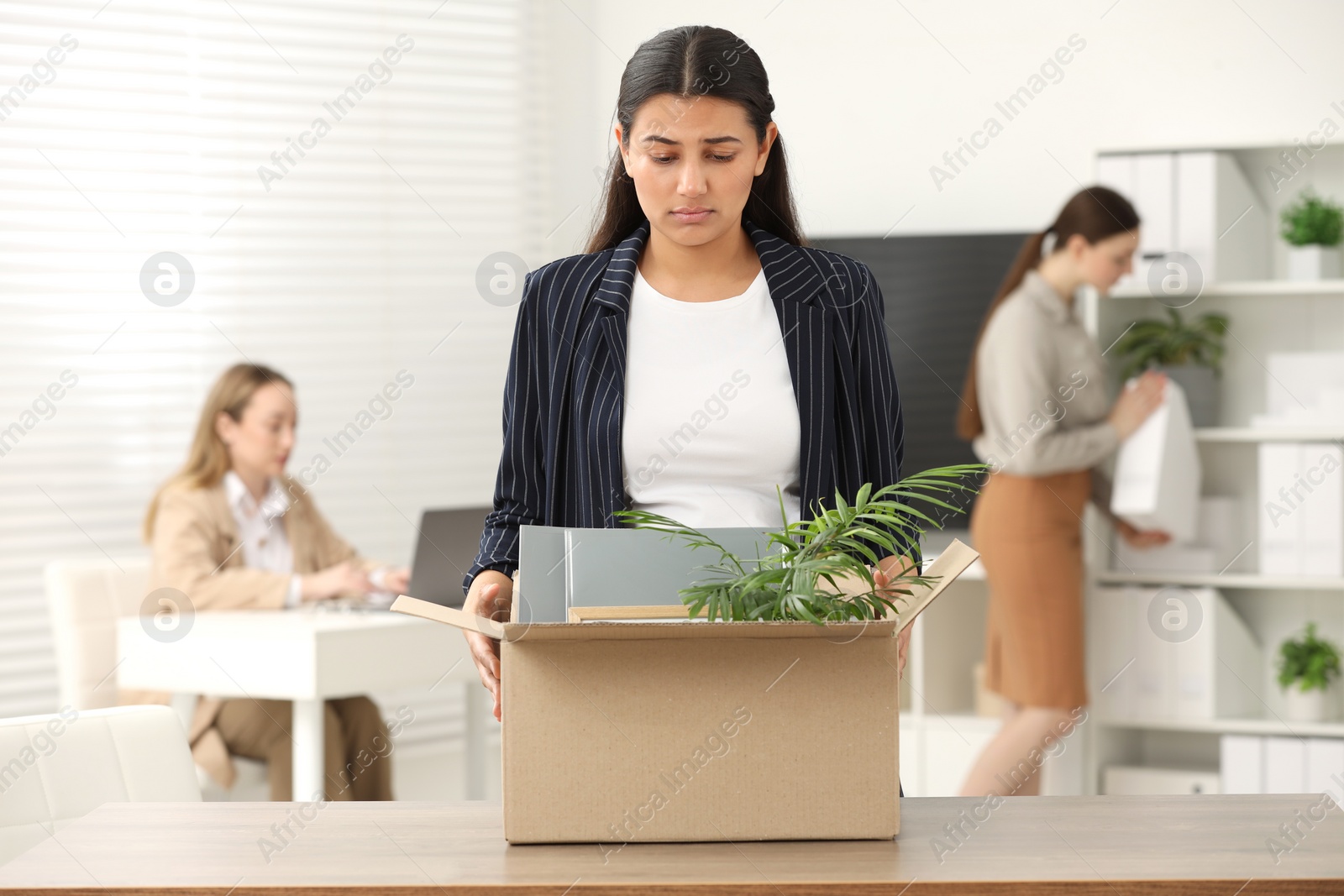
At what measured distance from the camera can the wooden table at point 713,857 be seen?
91 centimetres

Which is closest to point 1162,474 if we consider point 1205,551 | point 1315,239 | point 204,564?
point 1205,551

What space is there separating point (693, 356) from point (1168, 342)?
280 centimetres

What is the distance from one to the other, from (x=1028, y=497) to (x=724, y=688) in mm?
2648

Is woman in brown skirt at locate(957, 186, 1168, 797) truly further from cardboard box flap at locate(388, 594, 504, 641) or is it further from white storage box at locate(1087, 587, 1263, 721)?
cardboard box flap at locate(388, 594, 504, 641)

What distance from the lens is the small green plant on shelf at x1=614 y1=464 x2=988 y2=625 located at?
97cm

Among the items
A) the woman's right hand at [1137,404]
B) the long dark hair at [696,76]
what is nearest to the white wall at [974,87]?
the woman's right hand at [1137,404]

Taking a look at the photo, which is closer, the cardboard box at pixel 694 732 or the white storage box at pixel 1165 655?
the cardboard box at pixel 694 732

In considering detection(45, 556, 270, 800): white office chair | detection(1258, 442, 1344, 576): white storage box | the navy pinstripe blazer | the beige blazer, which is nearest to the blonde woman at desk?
the beige blazer

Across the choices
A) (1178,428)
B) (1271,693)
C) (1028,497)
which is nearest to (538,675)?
(1028,497)

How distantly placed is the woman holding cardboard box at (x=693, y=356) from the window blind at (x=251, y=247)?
8.53 feet

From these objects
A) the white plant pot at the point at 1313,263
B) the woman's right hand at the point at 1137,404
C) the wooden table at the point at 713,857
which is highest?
the white plant pot at the point at 1313,263

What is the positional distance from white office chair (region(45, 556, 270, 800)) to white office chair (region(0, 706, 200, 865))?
A: 5.26ft

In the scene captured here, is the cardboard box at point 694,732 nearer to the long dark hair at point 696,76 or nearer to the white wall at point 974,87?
the long dark hair at point 696,76

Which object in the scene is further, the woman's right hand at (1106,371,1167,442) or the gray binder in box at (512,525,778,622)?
the woman's right hand at (1106,371,1167,442)
